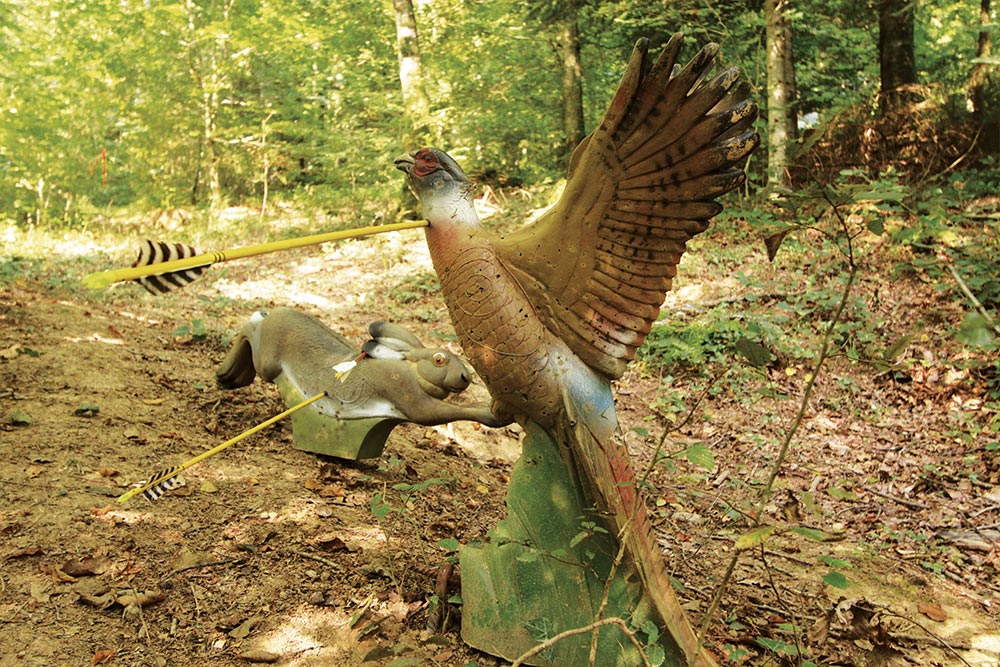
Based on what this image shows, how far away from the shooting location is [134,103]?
39.8ft

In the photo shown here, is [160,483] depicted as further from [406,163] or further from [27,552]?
[406,163]

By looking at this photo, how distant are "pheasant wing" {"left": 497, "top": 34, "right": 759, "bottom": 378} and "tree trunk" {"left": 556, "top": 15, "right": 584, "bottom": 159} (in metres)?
8.57

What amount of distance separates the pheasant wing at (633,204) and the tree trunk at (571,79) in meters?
8.57

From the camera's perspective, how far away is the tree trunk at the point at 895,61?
Answer: 30.0ft

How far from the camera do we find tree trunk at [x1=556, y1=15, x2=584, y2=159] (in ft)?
35.1

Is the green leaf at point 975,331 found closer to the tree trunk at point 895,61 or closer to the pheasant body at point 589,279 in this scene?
the pheasant body at point 589,279

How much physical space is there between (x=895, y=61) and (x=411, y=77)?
628 centimetres

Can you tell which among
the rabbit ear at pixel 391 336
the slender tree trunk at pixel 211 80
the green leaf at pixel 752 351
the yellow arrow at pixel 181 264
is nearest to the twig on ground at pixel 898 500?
the green leaf at pixel 752 351

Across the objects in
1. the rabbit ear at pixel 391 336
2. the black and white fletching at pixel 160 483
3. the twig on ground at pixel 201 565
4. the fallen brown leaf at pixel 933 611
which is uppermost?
the rabbit ear at pixel 391 336

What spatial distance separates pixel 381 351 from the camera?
3506 millimetres

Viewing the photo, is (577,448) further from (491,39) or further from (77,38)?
(77,38)

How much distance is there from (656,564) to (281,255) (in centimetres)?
857

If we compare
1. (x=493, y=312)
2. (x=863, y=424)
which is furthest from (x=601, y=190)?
(x=863, y=424)

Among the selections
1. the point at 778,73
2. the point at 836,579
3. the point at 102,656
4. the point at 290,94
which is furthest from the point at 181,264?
the point at 290,94
